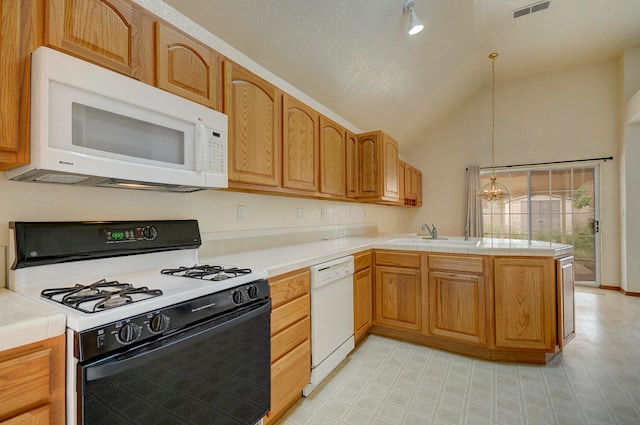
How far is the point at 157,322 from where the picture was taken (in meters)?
0.96

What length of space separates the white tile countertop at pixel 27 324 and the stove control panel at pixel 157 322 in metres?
0.06

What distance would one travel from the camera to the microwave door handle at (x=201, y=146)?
1423 mm

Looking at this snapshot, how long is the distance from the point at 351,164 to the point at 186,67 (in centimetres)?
190

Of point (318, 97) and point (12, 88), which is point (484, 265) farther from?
point (12, 88)

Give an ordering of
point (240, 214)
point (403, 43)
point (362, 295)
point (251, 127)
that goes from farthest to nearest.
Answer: point (403, 43) → point (362, 295) → point (240, 214) → point (251, 127)

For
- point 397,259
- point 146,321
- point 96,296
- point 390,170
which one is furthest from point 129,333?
point 390,170

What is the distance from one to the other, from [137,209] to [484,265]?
7.94ft

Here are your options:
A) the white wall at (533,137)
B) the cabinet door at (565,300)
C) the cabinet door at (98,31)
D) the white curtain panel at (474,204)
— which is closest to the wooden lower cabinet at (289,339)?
the cabinet door at (98,31)

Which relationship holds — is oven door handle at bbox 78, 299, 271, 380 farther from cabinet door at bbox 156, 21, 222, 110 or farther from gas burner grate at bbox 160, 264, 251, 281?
cabinet door at bbox 156, 21, 222, 110

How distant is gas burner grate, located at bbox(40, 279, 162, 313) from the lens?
90cm

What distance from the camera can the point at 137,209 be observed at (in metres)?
1.54

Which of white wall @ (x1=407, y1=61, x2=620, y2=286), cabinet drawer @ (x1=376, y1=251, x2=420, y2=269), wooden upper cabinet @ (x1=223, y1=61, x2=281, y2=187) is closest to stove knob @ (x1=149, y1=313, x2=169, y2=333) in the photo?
wooden upper cabinet @ (x1=223, y1=61, x2=281, y2=187)

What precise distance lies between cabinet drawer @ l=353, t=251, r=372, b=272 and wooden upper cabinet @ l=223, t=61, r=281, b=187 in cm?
92

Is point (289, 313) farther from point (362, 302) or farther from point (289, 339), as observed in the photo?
point (362, 302)
